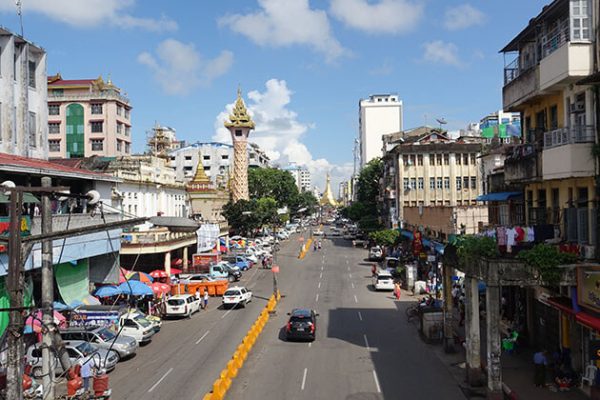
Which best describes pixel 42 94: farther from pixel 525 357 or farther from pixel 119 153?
pixel 119 153

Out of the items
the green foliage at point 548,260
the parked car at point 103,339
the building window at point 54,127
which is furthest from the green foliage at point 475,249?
the building window at point 54,127

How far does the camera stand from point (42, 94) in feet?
114

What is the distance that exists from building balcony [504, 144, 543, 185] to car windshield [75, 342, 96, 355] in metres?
17.7

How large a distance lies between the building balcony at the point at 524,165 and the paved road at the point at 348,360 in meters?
7.85

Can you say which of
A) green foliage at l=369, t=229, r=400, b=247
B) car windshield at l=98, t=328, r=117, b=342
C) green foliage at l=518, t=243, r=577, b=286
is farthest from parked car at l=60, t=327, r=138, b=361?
green foliage at l=369, t=229, r=400, b=247

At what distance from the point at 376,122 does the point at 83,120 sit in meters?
115

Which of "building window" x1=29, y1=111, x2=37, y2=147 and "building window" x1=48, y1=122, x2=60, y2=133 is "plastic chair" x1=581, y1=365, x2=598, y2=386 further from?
"building window" x1=48, y1=122, x2=60, y2=133

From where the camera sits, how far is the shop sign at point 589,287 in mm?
15742

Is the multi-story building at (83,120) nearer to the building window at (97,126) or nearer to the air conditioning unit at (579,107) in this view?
the building window at (97,126)

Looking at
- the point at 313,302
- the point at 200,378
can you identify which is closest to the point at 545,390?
the point at 200,378

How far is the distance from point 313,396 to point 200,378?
451 centimetres

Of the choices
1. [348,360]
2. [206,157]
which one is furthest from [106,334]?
[206,157]

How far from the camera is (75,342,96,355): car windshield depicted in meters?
21.8

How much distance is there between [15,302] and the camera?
986cm
